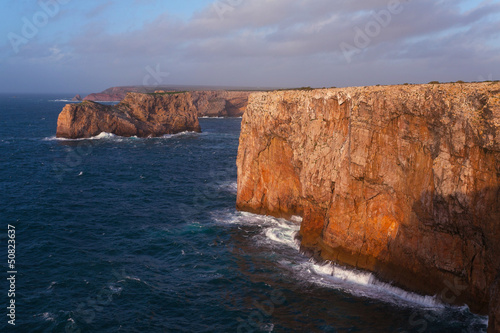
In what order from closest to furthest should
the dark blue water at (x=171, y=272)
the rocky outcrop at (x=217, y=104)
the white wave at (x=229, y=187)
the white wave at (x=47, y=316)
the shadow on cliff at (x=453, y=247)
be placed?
the shadow on cliff at (x=453, y=247)
the dark blue water at (x=171, y=272)
the white wave at (x=47, y=316)
the white wave at (x=229, y=187)
the rocky outcrop at (x=217, y=104)

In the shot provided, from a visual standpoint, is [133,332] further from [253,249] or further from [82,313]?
[253,249]

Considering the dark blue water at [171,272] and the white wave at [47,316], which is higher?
the dark blue water at [171,272]

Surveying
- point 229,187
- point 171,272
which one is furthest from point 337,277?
point 229,187

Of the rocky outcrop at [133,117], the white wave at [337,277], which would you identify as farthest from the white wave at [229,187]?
the rocky outcrop at [133,117]

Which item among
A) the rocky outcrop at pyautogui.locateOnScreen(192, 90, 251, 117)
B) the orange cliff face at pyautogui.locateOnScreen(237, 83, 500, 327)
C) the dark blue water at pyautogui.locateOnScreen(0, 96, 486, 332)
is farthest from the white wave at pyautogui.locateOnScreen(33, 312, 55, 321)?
the rocky outcrop at pyautogui.locateOnScreen(192, 90, 251, 117)

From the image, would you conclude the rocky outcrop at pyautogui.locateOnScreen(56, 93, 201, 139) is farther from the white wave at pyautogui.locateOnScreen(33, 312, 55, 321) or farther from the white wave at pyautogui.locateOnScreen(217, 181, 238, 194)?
the white wave at pyautogui.locateOnScreen(33, 312, 55, 321)

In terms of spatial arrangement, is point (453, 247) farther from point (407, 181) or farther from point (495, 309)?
point (495, 309)

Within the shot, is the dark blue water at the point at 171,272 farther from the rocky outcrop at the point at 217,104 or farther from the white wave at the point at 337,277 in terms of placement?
the rocky outcrop at the point at 217,104
